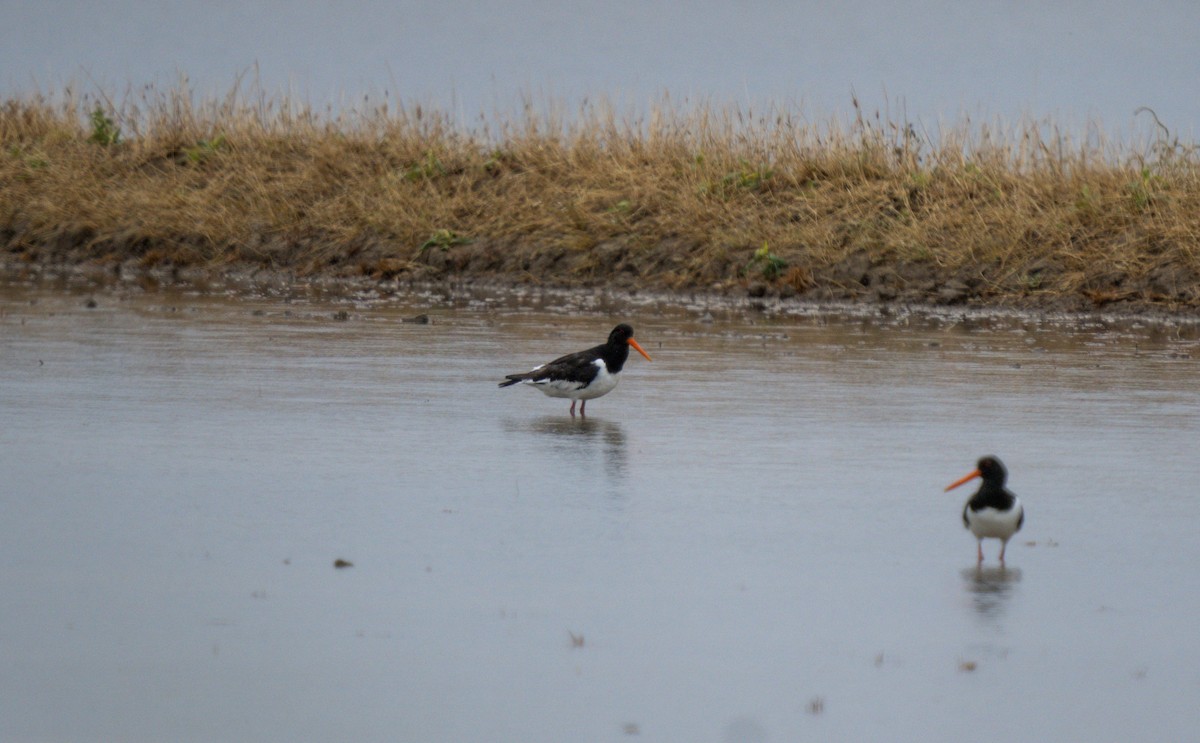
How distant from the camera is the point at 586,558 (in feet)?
22.0

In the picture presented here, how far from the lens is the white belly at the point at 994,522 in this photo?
22.3 feet

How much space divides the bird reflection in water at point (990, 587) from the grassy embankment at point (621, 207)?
13.1 metres

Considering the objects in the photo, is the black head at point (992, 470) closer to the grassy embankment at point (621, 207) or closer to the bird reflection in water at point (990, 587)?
the bird reflection in water at point (990, 587)

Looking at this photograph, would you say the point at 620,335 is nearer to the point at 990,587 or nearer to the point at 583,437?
the point at 583,437

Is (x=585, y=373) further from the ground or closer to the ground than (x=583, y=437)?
further from the ground

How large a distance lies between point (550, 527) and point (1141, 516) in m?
2.87

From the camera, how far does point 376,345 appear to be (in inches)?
589

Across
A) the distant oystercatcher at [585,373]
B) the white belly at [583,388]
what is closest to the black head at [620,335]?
the distant oystercatcher at [585,373]

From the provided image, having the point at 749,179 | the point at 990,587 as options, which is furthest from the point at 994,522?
the point at 749,179

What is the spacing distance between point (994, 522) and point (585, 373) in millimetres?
4378

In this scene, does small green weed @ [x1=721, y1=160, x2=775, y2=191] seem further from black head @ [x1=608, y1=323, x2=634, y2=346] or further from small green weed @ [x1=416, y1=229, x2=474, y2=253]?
black head @ [x1=608, y1=323, x2=634, y2=346]

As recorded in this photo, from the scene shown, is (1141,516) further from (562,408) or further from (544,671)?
(562,408)

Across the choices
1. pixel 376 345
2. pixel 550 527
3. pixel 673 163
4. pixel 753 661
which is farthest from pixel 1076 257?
pixel 753 661

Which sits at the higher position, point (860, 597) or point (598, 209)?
point (598, 209)
